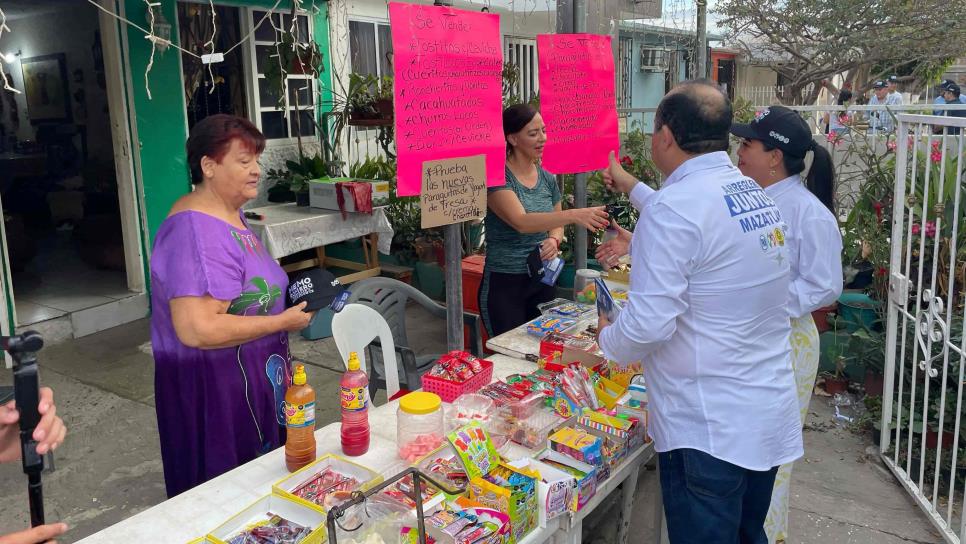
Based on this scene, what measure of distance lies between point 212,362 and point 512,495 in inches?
44.0

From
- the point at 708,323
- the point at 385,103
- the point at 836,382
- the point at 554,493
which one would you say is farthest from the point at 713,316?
the point at 385,103

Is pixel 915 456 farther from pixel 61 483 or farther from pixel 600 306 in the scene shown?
pixel 61 483

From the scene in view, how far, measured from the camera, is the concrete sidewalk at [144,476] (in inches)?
127

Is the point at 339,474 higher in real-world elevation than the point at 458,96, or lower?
lower

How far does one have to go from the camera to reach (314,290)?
234cm

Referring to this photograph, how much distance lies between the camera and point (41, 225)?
9.48 meters

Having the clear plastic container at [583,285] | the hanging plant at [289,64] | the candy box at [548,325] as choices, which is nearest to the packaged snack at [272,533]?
the candy box at [548,325]

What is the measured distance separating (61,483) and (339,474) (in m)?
2.52

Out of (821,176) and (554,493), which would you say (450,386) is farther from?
(821,176)

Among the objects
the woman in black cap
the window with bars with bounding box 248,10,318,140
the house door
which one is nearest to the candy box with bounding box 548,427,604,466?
the woman in black cap

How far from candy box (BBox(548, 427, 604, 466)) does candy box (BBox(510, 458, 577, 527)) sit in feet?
0.26

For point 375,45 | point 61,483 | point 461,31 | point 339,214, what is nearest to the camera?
point 461,31

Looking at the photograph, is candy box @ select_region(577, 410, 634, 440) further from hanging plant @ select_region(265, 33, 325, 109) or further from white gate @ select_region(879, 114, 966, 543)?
hanging plant @ select_region(265, 33, 325, 109)

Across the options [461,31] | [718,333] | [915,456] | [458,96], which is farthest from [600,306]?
[915,456]
